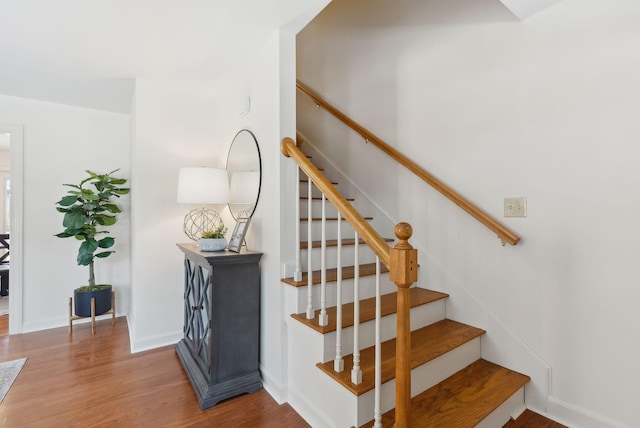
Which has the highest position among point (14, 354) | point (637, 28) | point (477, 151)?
point (637, 28)

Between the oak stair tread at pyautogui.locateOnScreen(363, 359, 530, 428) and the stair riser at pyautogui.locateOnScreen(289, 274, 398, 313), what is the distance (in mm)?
636

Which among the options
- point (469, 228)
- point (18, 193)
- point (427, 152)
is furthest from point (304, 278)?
point (18, 193)

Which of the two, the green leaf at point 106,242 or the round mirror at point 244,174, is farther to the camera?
the green leaf at point 106,242

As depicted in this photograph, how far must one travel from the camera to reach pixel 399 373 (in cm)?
117

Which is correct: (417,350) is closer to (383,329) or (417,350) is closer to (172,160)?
(383,329)

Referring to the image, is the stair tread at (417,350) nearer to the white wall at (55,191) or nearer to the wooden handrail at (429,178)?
the wooden handrail at (429,178)

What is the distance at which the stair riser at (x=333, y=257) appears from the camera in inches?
79.9

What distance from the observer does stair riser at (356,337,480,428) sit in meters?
1.38

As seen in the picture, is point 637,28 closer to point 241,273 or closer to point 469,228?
point 469,228

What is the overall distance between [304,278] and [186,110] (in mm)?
1950

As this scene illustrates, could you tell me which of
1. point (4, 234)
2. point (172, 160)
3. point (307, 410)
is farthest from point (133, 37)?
point (4, 234)

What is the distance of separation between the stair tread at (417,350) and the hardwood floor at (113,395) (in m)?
0.47

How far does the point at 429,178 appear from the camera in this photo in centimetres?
218

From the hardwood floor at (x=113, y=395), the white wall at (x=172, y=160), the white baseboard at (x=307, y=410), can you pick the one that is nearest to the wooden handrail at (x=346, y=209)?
the white wall at (x=172, y=160)
